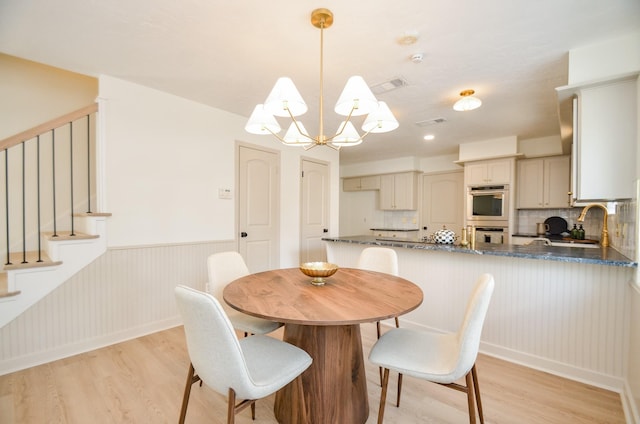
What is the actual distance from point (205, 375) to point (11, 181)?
3.00m

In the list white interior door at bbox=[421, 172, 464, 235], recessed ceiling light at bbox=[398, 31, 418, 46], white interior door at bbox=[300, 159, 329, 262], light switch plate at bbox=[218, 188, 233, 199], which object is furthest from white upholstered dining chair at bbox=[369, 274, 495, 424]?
white interior door at bbox=[421, 172, 464, 235]

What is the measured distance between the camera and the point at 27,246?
281cm

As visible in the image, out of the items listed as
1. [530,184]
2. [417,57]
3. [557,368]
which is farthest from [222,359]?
[530,184]

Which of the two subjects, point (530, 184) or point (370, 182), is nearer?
point (530, 184)

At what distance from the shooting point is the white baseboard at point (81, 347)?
2170 mm

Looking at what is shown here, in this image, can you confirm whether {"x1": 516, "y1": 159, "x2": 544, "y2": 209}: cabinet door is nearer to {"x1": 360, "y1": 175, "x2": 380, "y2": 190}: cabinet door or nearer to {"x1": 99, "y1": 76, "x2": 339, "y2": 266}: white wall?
{"x1": 360, "y1": 175, "x2": 380, "y2": 190}: cabinet door

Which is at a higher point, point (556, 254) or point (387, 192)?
point (387, 192)

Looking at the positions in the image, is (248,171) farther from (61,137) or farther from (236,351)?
(236,351)

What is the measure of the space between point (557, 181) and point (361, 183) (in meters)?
3.58

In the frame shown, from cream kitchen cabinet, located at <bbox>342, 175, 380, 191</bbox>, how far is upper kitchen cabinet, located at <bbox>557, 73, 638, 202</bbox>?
4358 mm

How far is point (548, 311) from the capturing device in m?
2.22

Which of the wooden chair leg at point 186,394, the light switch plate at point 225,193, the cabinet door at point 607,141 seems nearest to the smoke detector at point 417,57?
the cabinet door at point 607,141

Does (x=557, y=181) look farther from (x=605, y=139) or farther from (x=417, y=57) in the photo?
(x=417, y=57)

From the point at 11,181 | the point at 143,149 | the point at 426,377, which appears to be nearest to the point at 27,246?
the point at 11,181
